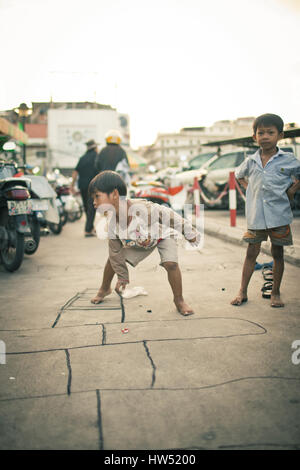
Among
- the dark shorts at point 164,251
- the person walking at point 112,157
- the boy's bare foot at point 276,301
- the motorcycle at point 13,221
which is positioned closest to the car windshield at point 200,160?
the person walking at point 112,157

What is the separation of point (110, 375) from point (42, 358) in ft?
1.63

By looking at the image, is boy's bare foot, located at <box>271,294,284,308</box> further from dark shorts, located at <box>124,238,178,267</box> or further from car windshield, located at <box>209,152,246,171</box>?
car windshield, located at <box>209,152,246,171</box>

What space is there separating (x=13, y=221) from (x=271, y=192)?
3.25 m

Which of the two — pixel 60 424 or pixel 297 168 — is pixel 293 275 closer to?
pixel 297 168

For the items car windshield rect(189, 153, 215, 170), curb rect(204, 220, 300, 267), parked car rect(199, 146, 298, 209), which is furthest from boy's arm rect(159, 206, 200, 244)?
car windshield rect(189, 153, 215, 170)

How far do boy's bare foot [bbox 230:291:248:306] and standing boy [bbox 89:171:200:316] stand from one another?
1.55 ft

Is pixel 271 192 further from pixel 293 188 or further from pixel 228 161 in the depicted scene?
pixel 228 161

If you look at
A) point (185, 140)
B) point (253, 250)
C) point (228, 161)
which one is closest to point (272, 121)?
point (253, 250)

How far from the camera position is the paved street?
1.75 metres

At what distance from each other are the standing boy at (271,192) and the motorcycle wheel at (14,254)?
112 inches

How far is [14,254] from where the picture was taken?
5598 mm

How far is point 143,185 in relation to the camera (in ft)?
33.9

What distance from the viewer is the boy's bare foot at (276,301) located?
11.7ft
